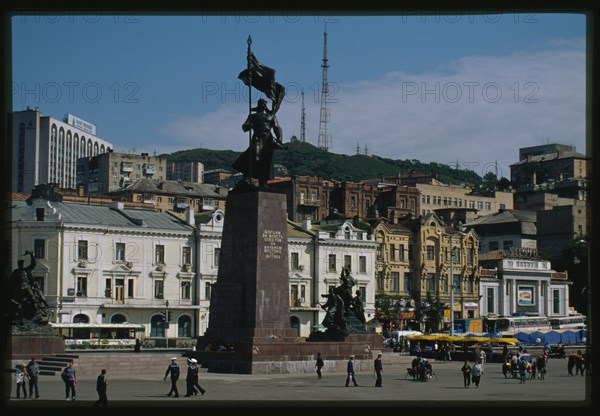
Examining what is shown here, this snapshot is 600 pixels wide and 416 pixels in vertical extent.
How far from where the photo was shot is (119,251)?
73.0 metres

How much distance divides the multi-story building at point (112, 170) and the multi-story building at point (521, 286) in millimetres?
51953

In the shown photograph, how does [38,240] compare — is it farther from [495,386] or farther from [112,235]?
[495,386]

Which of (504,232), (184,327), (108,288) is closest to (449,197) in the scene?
(504,232)

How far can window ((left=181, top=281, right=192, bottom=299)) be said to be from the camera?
76188 mm

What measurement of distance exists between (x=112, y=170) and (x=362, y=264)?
59.5 meters

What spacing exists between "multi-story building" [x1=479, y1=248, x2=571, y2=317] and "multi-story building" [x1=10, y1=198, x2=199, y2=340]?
32.5m

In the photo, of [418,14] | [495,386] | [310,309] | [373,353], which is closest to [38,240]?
[310,309]

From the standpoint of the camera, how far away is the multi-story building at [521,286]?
323 ft

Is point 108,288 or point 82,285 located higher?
point 82,285

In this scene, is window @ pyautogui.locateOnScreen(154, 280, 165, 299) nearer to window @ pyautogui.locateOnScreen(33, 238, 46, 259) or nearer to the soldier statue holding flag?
window @ pyautogui.locateOnScreen(33, 238, 46, 259)

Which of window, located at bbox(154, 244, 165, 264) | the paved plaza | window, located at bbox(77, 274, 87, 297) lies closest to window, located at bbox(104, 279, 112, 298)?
window, located at bbox(77, 274, 87, 297)

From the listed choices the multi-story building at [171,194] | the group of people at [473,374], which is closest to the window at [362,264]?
the multi-story building at [171,194]

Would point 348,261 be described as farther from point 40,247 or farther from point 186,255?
point 40,247

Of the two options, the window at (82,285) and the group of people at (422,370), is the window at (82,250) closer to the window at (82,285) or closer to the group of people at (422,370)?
the window at (82,285)
